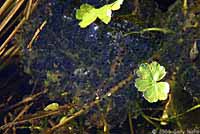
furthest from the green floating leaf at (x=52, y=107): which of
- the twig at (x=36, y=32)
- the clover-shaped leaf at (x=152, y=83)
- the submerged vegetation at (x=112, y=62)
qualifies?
the clover-shaped leaf at (x=152, y=83)

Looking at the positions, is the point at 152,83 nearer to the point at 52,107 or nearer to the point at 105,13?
the point at 105,13

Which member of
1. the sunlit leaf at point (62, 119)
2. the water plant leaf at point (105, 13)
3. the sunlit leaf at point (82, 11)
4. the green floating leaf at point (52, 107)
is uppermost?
the sunlit leaf at point (82, 11)

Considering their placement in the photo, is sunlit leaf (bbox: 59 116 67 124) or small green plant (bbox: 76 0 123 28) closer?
small green plant (bbox: 76 0 123 28)

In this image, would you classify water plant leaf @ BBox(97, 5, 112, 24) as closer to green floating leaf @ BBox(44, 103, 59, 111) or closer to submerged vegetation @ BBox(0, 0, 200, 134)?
submerged vegetation @ BBox(0, 0, 200, 134)

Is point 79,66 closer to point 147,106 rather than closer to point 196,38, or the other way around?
point 147,106

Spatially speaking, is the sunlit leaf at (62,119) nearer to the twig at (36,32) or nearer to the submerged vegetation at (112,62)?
the submerged vegetation at (112,62)

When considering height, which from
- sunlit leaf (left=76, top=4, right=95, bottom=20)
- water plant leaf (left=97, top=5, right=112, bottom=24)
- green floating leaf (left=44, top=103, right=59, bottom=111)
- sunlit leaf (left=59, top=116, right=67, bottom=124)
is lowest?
sunlit leaf (left=59, top=116, right=67, bottom=124)

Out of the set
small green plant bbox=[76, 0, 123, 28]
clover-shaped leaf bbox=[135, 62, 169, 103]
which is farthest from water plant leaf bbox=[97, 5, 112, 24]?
clover-shaped leaf bbox=[135, 62, 169, 103]
